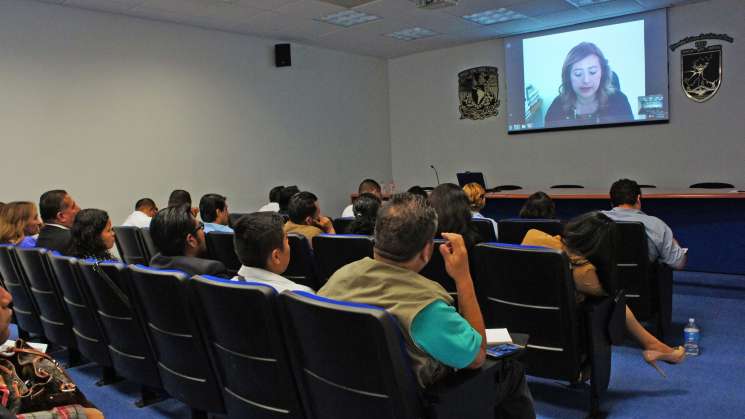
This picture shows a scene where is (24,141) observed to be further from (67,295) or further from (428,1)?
(428,1)

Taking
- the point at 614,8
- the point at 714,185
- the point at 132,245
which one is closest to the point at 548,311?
the point at 132,245

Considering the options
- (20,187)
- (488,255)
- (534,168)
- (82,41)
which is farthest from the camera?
(534,168)

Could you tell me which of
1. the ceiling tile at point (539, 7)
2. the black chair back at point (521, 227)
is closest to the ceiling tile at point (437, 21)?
the ceiling tile at point (539, 7)

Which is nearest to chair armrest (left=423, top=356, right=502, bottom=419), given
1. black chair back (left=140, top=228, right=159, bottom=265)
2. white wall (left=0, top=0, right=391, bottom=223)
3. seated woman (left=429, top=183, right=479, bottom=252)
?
seated woman (left=429, top=183, right=479, bottom=252)

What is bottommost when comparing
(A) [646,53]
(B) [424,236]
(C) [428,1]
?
(B) [424,236]

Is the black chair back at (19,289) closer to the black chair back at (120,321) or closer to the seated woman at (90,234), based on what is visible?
the seated woman at (90,234)

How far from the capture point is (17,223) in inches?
174

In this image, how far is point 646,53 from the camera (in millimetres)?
7398

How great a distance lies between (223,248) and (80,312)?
103cm

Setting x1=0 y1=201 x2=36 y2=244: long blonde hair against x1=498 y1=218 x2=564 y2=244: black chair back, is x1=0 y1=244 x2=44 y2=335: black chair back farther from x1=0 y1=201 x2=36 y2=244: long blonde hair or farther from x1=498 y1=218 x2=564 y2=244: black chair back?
x1=498 y1=218 x2=564 y2=244: black chair back

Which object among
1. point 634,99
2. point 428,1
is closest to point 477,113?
point 634,99

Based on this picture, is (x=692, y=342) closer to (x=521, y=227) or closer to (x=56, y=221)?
(x=521, y=227)

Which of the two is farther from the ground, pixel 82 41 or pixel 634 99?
pixel 82 41

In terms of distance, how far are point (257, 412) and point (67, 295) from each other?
1787mm
